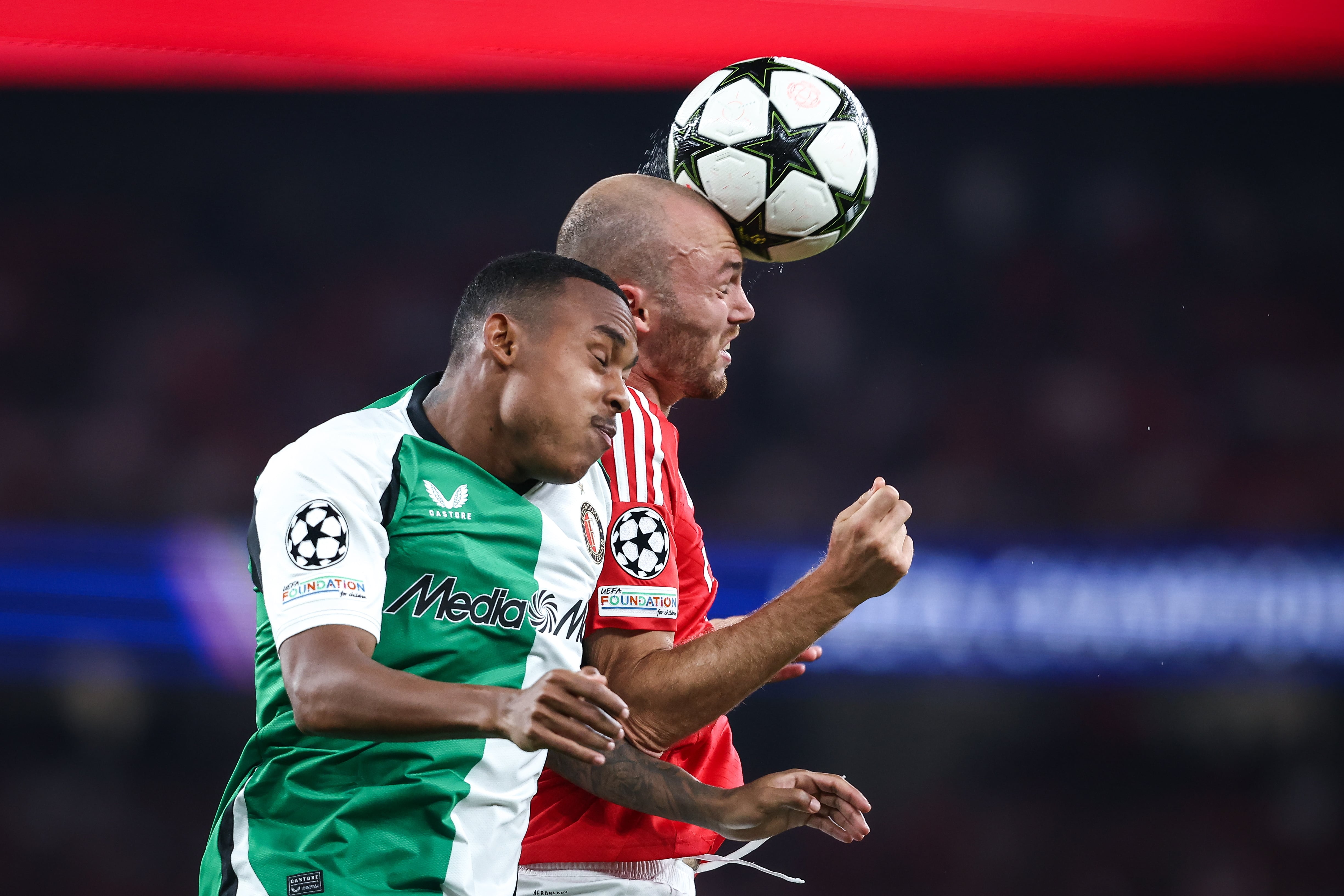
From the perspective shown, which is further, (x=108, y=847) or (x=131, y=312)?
(x=131, y=312)

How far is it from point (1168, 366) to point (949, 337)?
3.46 ft

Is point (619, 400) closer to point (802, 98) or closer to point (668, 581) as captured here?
point (668, 581)

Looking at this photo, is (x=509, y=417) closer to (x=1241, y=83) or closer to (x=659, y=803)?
(x=659, y=803)

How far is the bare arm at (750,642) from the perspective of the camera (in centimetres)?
194

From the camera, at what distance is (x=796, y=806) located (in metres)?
2.04

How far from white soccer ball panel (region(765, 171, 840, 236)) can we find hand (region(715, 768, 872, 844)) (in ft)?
3.85

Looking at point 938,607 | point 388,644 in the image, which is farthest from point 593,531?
point 938,607

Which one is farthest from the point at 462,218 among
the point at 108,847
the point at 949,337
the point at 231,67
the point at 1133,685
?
the point at 1133,685

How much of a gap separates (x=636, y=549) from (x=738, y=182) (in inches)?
36.2

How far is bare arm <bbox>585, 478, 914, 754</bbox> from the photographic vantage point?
1940 mm

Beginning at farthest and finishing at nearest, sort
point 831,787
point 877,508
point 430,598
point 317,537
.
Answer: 1. point 831,787
2. point 877,508
3. point 430,598
4. point 317,537

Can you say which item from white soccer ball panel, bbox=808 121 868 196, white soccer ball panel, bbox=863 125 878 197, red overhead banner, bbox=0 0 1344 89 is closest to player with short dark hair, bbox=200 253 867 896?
white soccer ball panel, bbox=808 121 868 196

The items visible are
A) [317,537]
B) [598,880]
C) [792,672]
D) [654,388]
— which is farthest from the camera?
[654,388]

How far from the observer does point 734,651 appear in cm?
203
